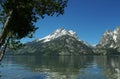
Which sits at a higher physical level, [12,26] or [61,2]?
[61,2]

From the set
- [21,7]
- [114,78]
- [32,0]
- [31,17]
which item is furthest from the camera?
[114,78]

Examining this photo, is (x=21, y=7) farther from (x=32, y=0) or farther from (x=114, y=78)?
(x=114, y=78)

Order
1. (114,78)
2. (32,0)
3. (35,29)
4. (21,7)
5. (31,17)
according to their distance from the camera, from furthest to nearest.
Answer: (114,78)
(35,29)
(31,17)
(32,0)
(21,7)

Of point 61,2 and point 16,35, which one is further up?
point 61,2

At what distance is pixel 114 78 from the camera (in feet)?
325

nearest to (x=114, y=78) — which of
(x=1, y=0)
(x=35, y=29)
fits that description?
(x=35, y=29)

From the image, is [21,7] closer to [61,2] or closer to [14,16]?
[14,16]

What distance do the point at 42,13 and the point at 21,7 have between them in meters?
3.70

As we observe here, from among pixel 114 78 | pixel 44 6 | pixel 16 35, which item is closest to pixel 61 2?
pixel 44 6

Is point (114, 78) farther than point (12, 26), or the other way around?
point (114, 78)

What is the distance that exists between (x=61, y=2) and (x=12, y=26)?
5.38 meters

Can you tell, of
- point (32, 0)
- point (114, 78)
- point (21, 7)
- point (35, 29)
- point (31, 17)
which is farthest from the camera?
point (114, 78)

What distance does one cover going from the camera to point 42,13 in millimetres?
28250

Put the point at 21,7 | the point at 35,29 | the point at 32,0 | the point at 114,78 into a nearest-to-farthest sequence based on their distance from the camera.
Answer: the point at 21,7 < the point at 32,0 < the point at 35,29 < the point at 114,78
